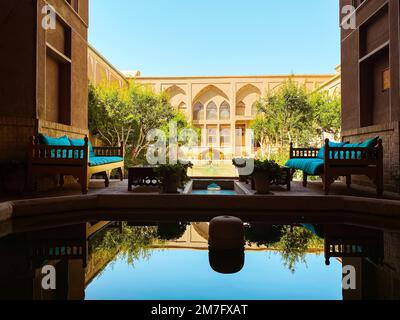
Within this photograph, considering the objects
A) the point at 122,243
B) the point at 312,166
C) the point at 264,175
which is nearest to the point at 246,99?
the point at 312,166

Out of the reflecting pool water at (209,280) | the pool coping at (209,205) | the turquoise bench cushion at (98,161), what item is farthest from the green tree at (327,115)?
the reflecting pool water at (209,280)

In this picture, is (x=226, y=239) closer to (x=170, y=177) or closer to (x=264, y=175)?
(x=170, y=177)

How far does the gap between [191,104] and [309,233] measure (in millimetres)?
20734

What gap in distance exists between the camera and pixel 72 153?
4.87 meters

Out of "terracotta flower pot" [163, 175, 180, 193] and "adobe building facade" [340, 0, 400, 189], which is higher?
"adobe building facade" [340, 0, 400, 189]

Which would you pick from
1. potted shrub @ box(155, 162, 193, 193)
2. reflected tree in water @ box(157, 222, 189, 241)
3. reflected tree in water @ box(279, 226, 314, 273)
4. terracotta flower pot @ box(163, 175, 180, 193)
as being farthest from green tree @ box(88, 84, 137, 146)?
reflected tree in water @ box(279, 226, 314, 273)

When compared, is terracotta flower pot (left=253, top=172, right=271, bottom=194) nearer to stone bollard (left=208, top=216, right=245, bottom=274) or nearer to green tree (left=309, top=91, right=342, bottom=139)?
stone bollard (left=208, top=216, right=245, bottom=274)

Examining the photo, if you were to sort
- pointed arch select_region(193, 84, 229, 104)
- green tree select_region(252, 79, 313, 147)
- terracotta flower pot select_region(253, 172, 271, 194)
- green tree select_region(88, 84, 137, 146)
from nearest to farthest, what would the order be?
terracotta flower pot select_region(253, 172, 271, 194), green tree select_region(88, 84, 137, 146), green tree select_region(252, 79, 313, 147), pointed arch select_region(193, 84, 229, 104)

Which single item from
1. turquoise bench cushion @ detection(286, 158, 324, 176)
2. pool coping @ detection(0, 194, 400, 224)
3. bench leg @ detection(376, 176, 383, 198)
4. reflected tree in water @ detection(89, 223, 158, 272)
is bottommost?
reflected tree in water @ detection(89, 223, 158, 272)

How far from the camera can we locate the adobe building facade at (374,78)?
545 cm

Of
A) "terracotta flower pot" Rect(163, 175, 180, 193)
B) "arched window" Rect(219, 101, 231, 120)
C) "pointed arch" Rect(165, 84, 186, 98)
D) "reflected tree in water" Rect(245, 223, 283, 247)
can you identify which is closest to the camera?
"reflected tree in water" Rect(245, 223, 283, 247)

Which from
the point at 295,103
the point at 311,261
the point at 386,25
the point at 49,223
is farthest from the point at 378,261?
the point at 295,103

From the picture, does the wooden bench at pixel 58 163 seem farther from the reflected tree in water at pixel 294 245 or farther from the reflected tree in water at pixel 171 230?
the reflected tree in water at pixel 294 245

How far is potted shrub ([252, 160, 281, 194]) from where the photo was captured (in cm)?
507
